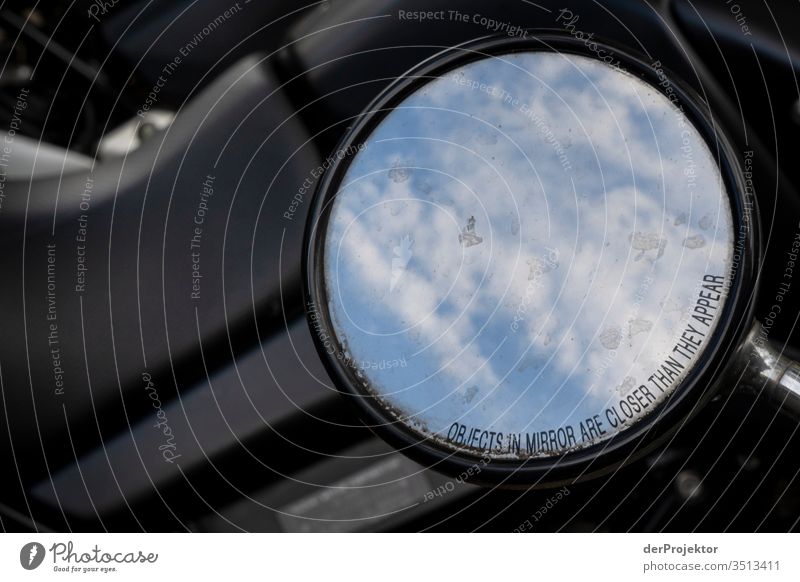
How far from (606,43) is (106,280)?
0.47m

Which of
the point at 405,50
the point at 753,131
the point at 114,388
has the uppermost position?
the point at 405,50

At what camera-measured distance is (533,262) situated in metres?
0.47

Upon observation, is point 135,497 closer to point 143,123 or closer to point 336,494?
point 336,494

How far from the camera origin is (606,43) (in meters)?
0.46

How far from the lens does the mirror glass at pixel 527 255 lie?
1.46 ft

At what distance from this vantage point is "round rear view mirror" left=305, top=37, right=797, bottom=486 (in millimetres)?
440

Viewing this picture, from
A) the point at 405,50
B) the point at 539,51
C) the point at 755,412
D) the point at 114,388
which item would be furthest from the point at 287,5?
the point at 755,412

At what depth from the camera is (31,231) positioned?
1.93ft

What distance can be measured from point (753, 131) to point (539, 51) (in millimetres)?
203

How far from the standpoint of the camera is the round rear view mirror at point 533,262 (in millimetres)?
440

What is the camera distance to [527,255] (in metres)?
0.47

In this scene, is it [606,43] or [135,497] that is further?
[135,497]

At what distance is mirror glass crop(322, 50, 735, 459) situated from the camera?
445mm

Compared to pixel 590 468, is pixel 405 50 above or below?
above
